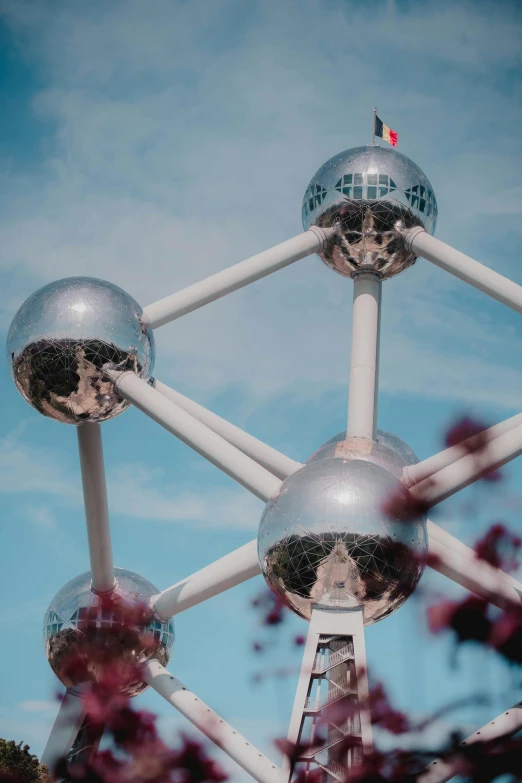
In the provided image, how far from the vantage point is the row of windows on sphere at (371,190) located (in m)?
18.8

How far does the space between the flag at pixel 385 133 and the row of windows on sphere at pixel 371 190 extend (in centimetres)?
249

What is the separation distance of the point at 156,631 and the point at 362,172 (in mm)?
8446

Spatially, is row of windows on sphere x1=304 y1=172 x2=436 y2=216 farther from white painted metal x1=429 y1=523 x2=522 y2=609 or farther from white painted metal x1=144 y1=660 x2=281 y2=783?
white painted metal x1=144 y1=660 x2=281 y2=783

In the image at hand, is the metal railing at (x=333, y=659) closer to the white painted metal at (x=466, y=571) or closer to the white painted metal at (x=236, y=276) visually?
the white painted metal at (x=466, y=571)

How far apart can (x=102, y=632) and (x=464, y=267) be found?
826 centimetres

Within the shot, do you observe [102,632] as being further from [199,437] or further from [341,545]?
[341,545]

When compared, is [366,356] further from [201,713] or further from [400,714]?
[400,714]

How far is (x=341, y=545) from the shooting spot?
12.6 m

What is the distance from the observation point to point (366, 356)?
18.8m

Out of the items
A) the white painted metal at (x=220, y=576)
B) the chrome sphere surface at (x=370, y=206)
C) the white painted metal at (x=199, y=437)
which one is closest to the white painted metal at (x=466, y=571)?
the white painted metal at (x=199, y=437)

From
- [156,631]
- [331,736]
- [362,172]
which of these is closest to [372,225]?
[362,172]

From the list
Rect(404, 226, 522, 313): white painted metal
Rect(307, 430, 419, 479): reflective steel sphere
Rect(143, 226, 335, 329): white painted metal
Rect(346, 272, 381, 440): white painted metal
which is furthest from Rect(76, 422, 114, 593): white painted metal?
Rect(404, 226, 522, 313): white painted metal

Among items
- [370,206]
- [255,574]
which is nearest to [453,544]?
[255,574]

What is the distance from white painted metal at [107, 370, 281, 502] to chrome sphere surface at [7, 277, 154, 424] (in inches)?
12.7
